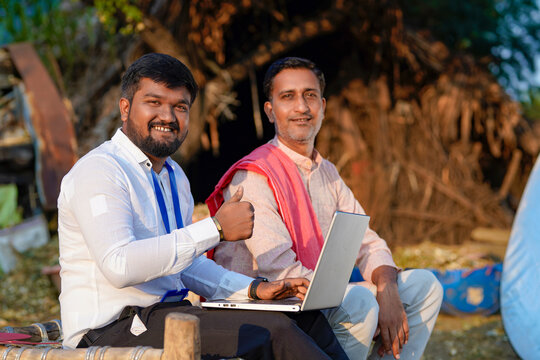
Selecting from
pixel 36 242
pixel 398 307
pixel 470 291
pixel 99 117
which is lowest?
pixel 470 291

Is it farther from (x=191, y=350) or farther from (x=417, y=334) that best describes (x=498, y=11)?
(x=191, y=350)

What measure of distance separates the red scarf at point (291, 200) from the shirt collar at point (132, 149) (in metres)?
0.65

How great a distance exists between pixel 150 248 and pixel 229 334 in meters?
0.38

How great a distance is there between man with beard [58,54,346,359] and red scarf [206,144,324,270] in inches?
17.3

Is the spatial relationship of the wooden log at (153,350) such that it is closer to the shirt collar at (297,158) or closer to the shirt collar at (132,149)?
the shirt collar at (132,149)

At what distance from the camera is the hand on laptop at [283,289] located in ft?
6.98

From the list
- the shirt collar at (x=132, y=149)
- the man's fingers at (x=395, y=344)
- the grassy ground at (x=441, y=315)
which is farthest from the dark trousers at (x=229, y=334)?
the grassy ground at (x=441, y=315)

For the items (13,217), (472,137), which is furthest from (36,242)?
(472,137)

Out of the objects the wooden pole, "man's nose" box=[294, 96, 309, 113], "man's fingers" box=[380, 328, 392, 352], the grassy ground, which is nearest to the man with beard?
the wooden pole

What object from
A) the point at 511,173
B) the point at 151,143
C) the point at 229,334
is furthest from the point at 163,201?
the point at 511,173

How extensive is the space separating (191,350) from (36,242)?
16.8 feet

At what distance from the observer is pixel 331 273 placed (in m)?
2.07

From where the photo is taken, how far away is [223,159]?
9898 millimetres

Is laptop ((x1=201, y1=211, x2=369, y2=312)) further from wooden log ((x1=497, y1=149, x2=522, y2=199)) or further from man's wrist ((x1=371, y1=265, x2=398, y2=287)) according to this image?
wooden log ((x1=497, y1=149, x2=522, y2=199))
